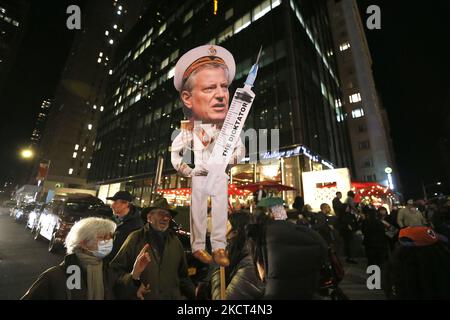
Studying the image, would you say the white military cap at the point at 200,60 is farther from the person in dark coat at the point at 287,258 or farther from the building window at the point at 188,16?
the building window at the point at 188,16

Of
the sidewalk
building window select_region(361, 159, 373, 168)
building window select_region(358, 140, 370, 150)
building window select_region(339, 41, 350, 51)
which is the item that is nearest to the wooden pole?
the sidewalk

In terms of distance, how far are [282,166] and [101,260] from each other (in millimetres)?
16092

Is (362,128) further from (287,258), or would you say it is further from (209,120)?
(287,258)

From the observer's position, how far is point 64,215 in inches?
316

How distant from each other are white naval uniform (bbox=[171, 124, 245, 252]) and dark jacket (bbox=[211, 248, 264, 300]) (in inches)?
12.4

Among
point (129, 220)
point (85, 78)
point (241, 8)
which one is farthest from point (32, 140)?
point (129, 220)

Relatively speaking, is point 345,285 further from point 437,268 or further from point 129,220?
point 129,220

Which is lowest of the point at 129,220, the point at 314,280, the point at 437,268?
the point at 314,280

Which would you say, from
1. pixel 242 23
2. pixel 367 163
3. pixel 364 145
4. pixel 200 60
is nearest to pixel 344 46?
pixel 364 145

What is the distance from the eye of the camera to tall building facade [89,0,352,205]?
58.4ft

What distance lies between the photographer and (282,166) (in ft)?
57.0

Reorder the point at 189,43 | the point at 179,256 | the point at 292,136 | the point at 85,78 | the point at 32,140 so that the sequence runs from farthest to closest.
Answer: the point at 32,140
the point at 85,78
the point at 189,43
the point at 292,136
the point at 179,256

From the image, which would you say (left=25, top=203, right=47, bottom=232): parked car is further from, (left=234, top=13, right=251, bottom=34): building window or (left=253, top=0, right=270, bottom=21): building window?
(left=253, top=0, right=270, bottom=21): building window
